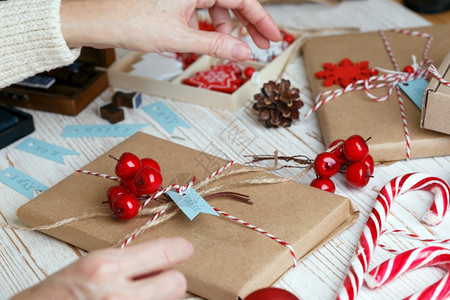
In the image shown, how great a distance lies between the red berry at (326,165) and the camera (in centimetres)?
101

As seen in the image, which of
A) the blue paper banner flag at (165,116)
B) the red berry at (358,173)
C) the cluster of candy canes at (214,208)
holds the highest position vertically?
the cluster of candy canes at (214,208)

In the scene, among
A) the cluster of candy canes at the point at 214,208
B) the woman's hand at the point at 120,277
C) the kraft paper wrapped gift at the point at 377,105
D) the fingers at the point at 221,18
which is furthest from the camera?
the fingers at the point at 221,18

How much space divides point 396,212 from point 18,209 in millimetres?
676

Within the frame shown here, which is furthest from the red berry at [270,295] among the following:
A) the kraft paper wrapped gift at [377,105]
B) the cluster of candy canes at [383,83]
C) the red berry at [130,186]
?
the cluster of candy canes at [383,83]

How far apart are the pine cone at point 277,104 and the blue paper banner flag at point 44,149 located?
430 millimetres

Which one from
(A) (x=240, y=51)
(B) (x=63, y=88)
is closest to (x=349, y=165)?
(A) (x=240, y=51)

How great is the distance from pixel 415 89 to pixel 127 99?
676mm

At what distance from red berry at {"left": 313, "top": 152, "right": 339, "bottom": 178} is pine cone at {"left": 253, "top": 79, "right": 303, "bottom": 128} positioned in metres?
0.25

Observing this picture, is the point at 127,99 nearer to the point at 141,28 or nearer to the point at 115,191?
the point at 141,28

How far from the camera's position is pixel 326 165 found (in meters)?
1.01

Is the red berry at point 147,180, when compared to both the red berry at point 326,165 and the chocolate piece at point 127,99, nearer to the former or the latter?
the red berry at point 326,165

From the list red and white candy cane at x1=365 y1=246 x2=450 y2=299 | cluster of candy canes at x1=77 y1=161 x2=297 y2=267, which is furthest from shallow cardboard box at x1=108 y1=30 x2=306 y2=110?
red and white candy cane at x1=365 y1=246 x2=450 y2=299

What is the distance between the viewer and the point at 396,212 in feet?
3.29

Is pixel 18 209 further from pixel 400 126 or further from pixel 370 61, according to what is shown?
pixel 370 61
